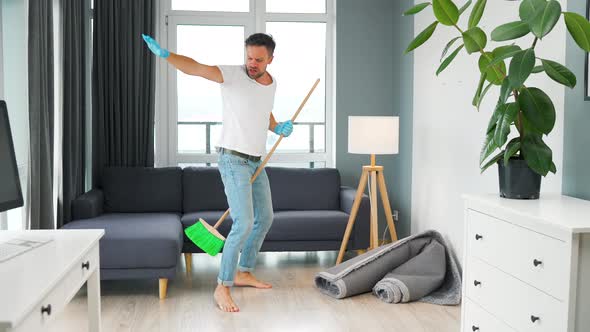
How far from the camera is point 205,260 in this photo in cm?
517

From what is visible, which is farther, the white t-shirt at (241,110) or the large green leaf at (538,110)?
the white t-shirt at (241,110)

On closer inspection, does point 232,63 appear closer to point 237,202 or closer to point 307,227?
point 307,227

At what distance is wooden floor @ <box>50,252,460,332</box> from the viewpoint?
11.8 feet

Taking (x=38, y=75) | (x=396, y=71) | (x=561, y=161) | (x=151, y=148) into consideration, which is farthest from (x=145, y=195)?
(x=561, y=161)

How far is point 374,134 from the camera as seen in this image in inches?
183

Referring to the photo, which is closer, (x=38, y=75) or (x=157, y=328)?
(x=157, y=328)

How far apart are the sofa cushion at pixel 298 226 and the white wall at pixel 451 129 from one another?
671 mm

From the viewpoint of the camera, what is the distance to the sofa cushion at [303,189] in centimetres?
529

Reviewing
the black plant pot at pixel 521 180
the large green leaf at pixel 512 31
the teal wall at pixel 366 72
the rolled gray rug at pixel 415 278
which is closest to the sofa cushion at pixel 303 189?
the teal wall at pixel 366 72


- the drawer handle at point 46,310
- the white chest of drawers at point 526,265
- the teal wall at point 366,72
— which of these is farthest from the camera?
the teal wall at point 366,72

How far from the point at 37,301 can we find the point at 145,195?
11.9 ft

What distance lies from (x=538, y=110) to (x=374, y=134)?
6.58ft

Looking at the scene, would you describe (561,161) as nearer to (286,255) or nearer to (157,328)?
(157,328)

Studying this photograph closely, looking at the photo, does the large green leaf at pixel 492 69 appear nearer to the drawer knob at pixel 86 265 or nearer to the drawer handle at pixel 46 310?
the drawer knob at pixel 86 265
